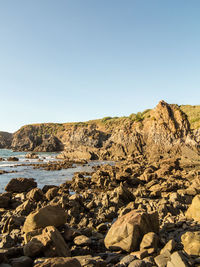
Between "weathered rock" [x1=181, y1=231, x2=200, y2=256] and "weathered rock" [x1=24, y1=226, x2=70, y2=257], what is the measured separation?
19.5 feet

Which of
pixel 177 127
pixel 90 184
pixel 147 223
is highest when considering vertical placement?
pixel 177 127

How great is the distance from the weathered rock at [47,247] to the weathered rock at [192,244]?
234 inches

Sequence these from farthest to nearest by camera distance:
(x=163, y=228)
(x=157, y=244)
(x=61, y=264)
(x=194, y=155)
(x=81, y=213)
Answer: (x=194, y=155) < (x=81, y=213) < (x=163, y=228) < (x=157, y=244) < (x=61, y=264)

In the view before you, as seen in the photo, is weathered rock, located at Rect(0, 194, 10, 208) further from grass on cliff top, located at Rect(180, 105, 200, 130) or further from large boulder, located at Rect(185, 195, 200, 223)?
grass on cliff top, located at Rect(180, 105, 200, 130)

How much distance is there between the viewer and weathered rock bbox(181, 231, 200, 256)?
9714mm

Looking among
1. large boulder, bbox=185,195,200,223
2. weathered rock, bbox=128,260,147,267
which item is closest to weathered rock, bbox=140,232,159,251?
weathered rock, bbox=128,260,147,267

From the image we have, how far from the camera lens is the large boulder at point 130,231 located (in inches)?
415

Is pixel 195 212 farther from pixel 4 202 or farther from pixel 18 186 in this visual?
pixel 18 186

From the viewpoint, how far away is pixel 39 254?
956 centimetres

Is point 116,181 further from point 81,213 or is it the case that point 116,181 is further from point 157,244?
point 157,244

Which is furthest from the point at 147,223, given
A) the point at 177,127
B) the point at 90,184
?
the point at 177,127

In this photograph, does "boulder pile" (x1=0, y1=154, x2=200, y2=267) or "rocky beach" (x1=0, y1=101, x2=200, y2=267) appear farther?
"rocky beach" (x1=0, y1=101, x2=200, y2=267)

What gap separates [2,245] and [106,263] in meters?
6.20

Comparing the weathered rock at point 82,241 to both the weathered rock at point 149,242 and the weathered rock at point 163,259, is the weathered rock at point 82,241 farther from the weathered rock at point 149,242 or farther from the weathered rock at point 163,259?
the weathered rock at point 163,259
